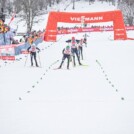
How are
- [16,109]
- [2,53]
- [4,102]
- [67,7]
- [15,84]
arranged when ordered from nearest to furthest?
[16,109] → [4,102] → [15,84] → [2,53] → [67,7]

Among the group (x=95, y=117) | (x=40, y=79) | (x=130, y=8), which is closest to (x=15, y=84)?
(x=40, y=79)

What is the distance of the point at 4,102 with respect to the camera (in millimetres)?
10984

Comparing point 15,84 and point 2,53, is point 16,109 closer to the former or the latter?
point 15,84

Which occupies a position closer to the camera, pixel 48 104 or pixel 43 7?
pixel 48 104

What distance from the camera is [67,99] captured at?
11242 millimetres

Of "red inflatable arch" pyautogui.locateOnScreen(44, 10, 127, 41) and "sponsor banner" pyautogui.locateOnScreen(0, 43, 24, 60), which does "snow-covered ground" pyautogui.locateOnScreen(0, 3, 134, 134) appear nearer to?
"sponsor banner" pyautogui.locateOnScreen(0, 43, 24, 60)

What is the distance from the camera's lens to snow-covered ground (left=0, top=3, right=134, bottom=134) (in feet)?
27.4

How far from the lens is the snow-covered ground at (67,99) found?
8352 mm

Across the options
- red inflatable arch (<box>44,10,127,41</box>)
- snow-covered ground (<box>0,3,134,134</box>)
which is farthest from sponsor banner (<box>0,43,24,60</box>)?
red inflatable arch (<box>44,10,127,41</box>)

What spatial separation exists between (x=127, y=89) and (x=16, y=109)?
4.68 meters

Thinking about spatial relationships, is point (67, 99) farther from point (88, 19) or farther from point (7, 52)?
point (88, 19)

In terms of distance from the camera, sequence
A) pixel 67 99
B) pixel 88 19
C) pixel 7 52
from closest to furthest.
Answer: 1. pixel 67 99
2. pixel 7 52
3. pixel 88 19

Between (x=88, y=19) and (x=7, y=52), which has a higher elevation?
(x=88, y=19)

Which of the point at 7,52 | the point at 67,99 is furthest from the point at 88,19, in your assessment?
the point at 67,99
